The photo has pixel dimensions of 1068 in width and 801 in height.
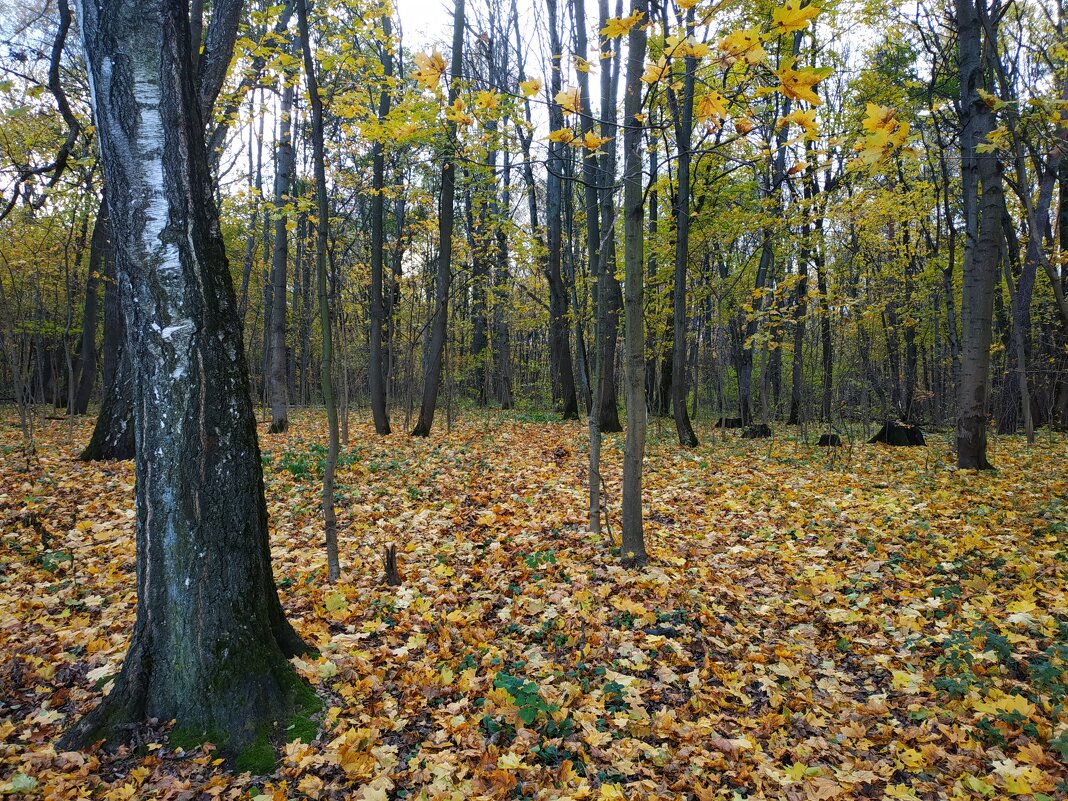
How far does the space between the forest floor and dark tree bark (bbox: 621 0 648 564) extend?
464 mm

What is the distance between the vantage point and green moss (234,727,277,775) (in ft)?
8.29

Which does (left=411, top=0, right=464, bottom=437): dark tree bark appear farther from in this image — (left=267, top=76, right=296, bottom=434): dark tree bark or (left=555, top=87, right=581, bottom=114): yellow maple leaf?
(left=555, top=87, right=581, bottom=114): yellow maple leaf

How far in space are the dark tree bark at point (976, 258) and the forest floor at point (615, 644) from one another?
112cm

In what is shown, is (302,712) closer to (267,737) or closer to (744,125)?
(267,737)

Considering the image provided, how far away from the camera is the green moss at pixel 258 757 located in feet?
8.29

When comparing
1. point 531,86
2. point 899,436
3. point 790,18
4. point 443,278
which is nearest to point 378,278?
point 443,278

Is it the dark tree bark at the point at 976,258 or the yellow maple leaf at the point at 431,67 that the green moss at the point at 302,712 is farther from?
the dark tree bark at the point at 976,258

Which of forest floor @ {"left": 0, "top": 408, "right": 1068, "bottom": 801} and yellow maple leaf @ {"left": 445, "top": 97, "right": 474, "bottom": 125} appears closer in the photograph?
forest floor @ {"left": 0, "top": 408, "right": 1068, "bottom": 801}

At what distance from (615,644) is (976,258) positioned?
767 cm

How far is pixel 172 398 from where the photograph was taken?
2561mm

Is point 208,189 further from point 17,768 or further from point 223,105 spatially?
point 223,105

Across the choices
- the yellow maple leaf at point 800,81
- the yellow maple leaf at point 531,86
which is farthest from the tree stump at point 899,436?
the yellow maple leaf at point 531,86

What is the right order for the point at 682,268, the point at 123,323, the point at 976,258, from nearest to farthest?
the point at 123,323, the point at 976,258, the point at 682,268

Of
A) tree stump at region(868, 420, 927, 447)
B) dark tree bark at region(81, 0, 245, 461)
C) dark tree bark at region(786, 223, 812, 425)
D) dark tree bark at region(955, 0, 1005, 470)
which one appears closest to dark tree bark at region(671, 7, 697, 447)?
dark tree bark at region(786, 223, 812, 425)
